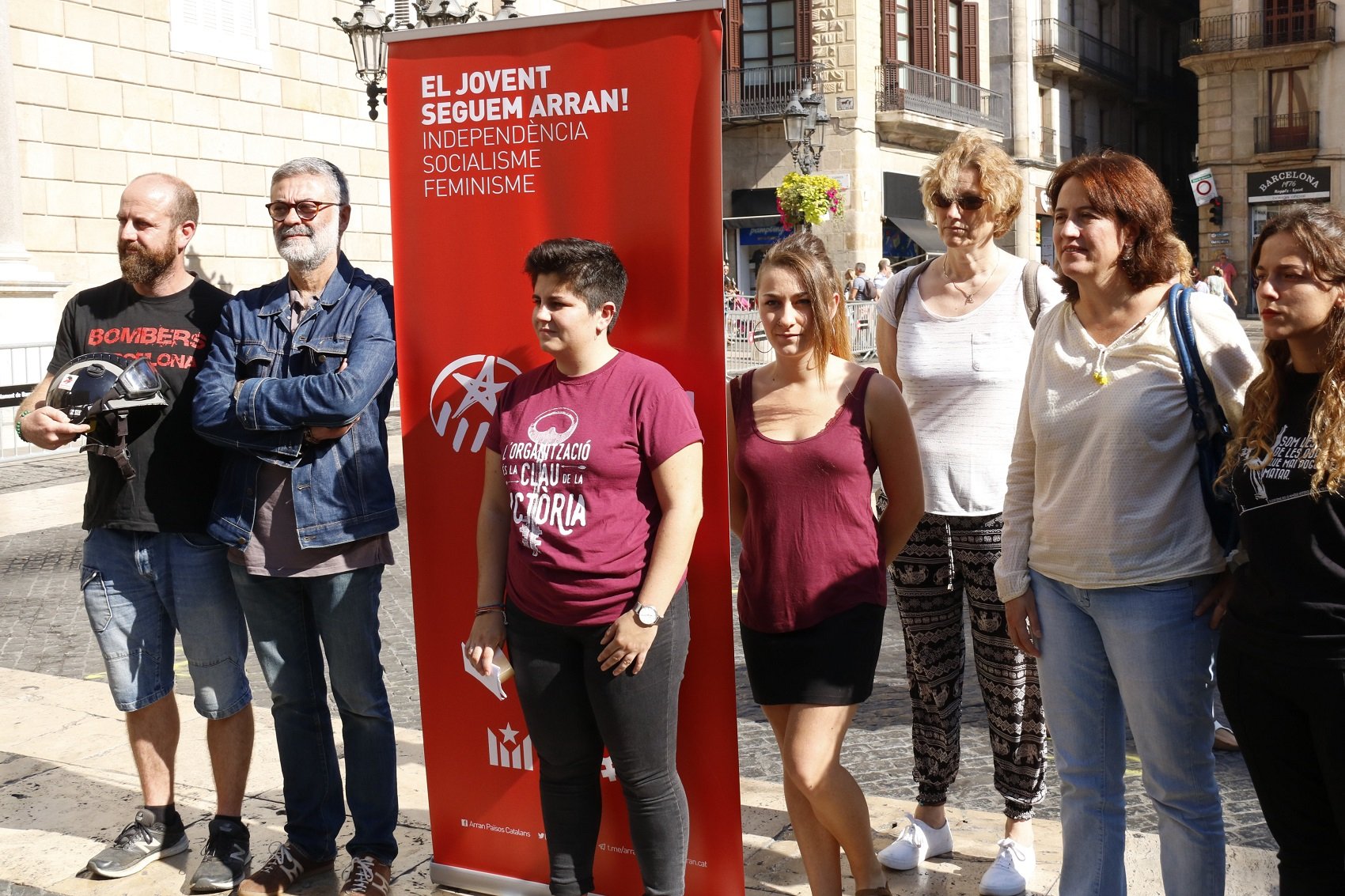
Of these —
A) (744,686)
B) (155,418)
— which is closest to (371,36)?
(744,686)

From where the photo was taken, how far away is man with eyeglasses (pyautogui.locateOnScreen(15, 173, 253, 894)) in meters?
3.55

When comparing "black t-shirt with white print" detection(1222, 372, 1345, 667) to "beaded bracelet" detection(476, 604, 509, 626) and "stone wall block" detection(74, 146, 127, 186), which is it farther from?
"stone wall block" detection(74, 146, 127, 186)

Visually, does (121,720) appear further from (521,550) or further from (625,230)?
(625,230)

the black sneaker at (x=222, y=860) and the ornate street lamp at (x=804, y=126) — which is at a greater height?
the ornate street lamp at (x=804, y=126)

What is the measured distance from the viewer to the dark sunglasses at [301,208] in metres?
3.39

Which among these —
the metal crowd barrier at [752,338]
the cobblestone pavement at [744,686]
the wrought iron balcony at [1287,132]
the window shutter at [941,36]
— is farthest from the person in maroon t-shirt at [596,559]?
the wrought iron balcony at [1287,132]

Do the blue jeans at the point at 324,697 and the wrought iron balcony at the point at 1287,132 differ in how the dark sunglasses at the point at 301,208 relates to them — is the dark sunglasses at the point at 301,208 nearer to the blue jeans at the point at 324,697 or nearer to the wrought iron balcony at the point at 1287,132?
the blue jeans at the point at 324,697

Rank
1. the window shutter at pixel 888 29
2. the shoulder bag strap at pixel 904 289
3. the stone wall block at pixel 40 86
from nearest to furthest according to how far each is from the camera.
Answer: the shoulder bag strap at pixel 904 289, the stone wall block at pixel 40 86, the window shutter at pixel 888 29

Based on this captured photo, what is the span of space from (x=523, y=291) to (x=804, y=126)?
1672 cm

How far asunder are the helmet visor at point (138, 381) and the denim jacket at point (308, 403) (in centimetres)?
17

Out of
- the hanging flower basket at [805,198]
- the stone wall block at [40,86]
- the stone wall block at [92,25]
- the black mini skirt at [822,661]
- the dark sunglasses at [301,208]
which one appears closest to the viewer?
the black mini skirt at [822,661]

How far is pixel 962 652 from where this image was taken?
11.9 ft

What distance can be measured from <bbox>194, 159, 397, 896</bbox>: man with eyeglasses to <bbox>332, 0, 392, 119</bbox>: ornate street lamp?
29.5 ft

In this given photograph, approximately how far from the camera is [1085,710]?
2.85m
